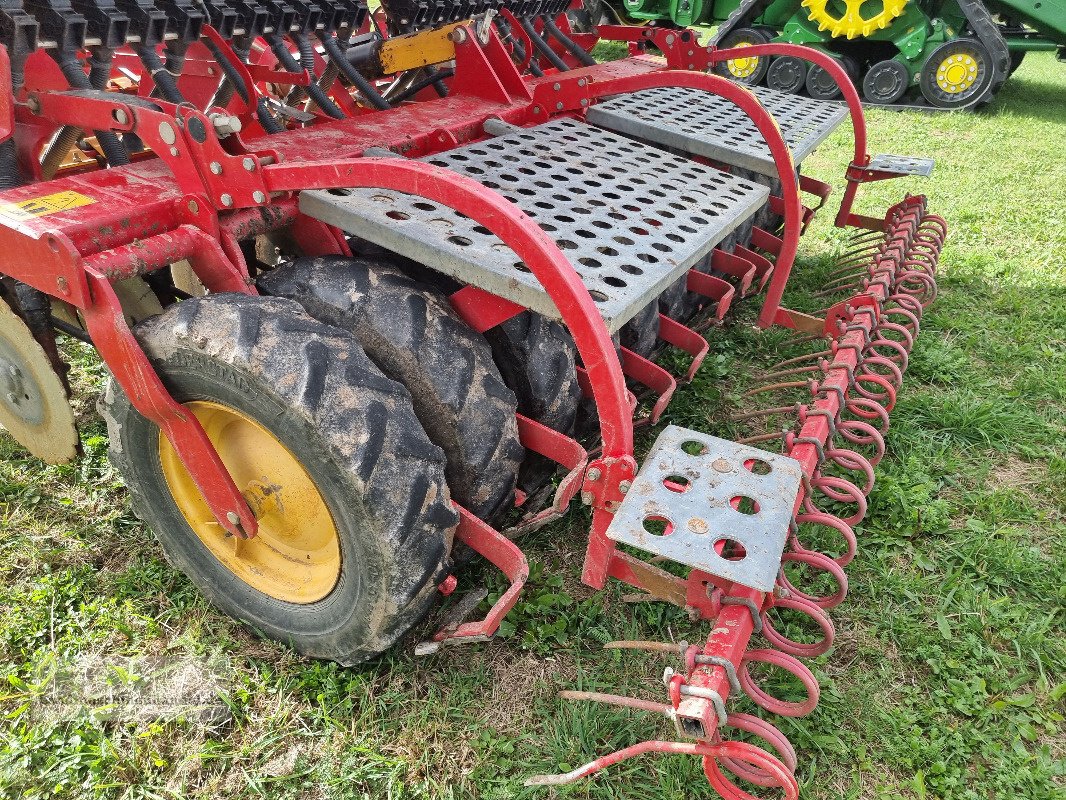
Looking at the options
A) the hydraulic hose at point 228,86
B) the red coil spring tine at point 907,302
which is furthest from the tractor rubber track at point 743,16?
the hydraulic hose at point 228,86

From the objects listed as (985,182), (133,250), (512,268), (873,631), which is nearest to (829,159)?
(985,182)

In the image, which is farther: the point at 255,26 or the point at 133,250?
the point at 255,26

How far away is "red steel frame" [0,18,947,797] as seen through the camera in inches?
59.2

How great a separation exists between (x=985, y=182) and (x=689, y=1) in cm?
512

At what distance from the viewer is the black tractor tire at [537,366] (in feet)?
7.04

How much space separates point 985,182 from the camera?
612cm

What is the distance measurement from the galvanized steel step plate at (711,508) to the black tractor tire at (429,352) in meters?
0.47

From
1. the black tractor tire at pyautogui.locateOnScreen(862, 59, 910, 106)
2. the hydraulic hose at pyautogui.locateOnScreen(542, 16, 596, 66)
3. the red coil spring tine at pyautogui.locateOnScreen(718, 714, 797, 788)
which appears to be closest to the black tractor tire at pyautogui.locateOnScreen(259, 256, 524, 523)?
the red coil spring tine at pyautogui.locateOnScreen(718, 714, 797, 788)

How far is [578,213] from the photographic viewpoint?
6.94ft

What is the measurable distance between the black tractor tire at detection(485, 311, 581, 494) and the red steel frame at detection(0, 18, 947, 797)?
0.15 metres

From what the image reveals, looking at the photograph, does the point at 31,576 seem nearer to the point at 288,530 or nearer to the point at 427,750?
the point at 288,530

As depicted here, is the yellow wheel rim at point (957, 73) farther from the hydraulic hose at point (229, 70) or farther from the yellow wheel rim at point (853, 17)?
the hydraulic hose at point (229, 70)

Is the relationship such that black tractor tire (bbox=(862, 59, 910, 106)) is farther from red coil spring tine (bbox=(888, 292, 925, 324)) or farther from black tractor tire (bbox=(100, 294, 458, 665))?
black tractor tire (bbox=(100, 294, 458, 665))

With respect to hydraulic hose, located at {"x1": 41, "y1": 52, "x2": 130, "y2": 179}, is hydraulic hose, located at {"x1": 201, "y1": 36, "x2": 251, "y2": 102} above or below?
above
